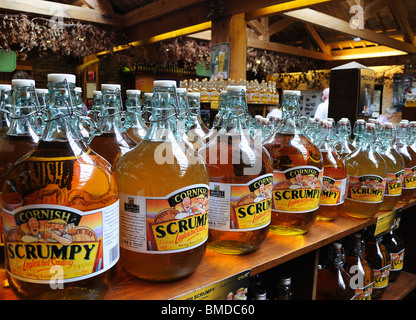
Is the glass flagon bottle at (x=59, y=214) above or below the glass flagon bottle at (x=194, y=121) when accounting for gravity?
below

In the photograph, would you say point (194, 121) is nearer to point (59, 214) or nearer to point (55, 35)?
point (59, 214)

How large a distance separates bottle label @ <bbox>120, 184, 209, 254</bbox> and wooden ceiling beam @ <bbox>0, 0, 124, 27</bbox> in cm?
445

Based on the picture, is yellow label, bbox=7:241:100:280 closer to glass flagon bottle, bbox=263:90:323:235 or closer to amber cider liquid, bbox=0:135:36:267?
amber cider liquid, bbox=0:135:36:267

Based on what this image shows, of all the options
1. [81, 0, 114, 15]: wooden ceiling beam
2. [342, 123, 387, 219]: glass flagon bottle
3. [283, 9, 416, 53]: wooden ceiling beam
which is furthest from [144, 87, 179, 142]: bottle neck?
[81, 0, 114, 15]: wooden ceiling beam

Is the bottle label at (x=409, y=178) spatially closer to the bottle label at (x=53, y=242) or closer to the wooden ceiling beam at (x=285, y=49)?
the bottle label at (x=53, y=242)

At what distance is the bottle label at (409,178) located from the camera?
144cm

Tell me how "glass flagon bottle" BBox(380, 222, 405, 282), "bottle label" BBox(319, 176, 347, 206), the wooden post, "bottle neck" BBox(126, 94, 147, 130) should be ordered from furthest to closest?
the wooden post → "glass flagon bottle" BBox(380, 222, 405, 282) → "bottle label" BBox(319, 176, 347, 206) → "bottle neck" BBox(126, 94, 147, 130)

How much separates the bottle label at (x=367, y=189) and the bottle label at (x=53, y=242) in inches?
34.5

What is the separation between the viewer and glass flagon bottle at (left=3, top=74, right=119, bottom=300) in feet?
1.70

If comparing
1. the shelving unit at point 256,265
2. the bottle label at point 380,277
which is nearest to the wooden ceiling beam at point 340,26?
the bottle label at point 380,277

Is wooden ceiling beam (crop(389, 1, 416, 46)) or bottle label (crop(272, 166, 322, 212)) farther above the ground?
wooden ceiling beam (crop(389, 1, 416, 46))

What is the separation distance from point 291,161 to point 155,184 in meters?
0.43

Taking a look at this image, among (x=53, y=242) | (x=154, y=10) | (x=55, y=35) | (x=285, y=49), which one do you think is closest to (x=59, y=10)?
(x=55, y=35)

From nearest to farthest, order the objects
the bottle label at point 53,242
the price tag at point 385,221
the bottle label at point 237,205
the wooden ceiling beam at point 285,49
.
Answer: the bottle label at point 53,242, the bottle label at point 237,205, the price tag at point 385,221, the wooden ceiling beam at point 285,49
